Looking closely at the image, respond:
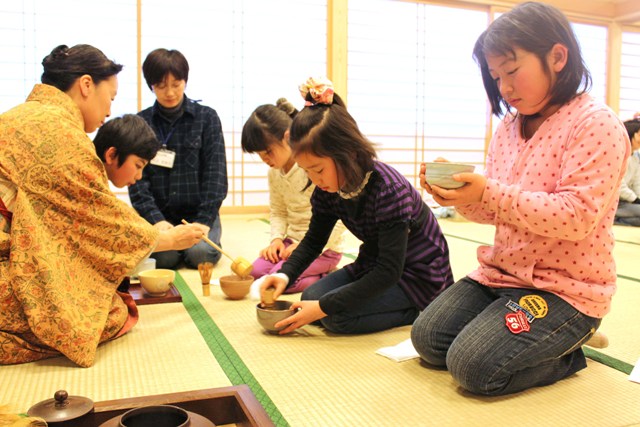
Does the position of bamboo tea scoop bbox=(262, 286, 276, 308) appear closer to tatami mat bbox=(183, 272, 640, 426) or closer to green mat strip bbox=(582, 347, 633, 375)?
Result: tatami mat bbox=(183, 272, 640, 426)

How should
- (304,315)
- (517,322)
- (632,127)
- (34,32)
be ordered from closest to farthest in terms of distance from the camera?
(517,322)
(304,315)
(632,127)
(34,32)

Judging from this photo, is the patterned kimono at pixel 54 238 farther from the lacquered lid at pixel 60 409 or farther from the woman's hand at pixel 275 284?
the lacquered lid at pixel 60 409

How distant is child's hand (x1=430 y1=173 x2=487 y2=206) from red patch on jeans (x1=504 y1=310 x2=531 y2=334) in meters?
0.34

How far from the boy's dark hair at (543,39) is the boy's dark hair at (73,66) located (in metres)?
1.33

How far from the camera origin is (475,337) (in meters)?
1.62

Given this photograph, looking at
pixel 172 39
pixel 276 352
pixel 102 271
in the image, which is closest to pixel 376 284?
pixel 276 352

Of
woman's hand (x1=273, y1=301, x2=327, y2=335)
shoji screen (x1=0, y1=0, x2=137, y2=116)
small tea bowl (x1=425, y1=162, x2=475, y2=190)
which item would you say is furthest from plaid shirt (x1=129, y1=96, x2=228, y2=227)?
small tea bowl (x1=425, y1=162, x2=475, y2=190)

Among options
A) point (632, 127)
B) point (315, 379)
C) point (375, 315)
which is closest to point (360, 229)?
point (375, 315)

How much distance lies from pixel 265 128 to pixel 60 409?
5.62ft

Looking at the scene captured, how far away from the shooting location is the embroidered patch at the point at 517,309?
5.28ft

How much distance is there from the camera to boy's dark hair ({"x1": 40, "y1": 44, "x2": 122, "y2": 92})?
2.05 m

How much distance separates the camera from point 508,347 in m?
1.57

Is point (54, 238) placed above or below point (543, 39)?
below

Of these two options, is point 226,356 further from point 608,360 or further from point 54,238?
point 608,360
